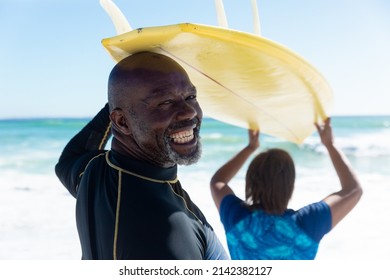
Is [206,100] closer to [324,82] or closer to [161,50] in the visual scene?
[324,82]

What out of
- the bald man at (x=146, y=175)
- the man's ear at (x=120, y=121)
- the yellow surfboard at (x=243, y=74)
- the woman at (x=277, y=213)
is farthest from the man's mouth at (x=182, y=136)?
the woman at (x=277, y=213)

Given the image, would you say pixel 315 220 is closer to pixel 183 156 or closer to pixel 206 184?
pixel 183 156

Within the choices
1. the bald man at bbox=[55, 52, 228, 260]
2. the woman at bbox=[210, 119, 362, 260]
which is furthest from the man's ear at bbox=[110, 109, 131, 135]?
the woman at bbox=[210, 119, 362, 260]

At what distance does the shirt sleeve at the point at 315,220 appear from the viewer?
2.01 meters

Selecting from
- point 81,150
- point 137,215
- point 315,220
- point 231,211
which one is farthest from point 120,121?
point 315,220

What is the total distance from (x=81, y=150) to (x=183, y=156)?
1.75 ft

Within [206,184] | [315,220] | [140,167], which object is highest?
[140,167]

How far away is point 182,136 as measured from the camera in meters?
1.35

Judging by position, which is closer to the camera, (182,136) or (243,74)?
(182,136)

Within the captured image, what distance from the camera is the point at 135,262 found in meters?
1.26

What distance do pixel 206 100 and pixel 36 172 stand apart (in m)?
9.27

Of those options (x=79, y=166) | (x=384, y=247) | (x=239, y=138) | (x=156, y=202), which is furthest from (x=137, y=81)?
(x=239, y=138)

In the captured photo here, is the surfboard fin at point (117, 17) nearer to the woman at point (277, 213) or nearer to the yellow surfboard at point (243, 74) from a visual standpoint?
the yellow surfboard at point (243, 74)

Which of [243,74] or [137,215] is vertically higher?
[243,74]
